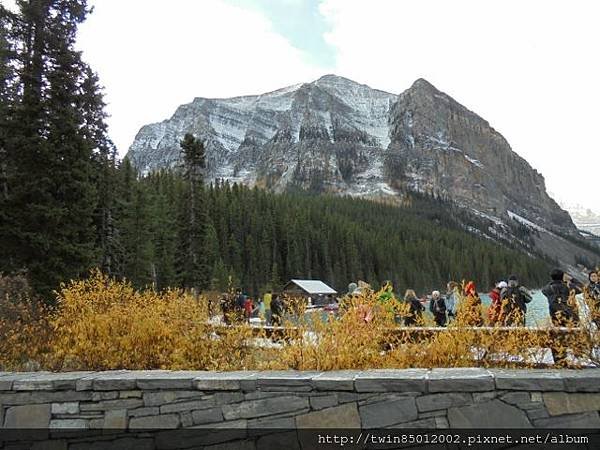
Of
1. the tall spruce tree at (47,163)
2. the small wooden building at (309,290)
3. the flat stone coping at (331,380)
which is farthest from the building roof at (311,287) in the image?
the flat stone coping at (331,380)

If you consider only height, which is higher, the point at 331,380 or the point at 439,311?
the point at 439,311

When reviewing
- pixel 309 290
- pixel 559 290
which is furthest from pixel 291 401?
pixel 309 290

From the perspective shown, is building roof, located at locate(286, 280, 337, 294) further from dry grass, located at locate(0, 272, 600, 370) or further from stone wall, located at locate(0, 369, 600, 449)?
stone wall, located at locate(0, 369, 600, 449)

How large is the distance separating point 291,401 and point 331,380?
0.49 m

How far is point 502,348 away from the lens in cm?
583

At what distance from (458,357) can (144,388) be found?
359cm

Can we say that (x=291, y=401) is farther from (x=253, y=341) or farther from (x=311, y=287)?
(x=311, y=287)

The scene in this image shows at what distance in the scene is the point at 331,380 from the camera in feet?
16.8

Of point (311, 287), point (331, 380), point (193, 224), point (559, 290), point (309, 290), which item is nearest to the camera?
point (331, 380)

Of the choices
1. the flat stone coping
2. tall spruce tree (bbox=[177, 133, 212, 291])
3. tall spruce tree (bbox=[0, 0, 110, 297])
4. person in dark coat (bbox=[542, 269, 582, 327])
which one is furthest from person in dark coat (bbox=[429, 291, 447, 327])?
tall spruce tree (bbox=[177, 133, 212, 291])

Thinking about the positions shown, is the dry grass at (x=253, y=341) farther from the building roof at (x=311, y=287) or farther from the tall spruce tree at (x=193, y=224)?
the building roof at (x=311, y=287)

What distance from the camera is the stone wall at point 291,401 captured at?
4.80 meters

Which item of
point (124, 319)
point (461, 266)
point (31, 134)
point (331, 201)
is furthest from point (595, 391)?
point (331, 201)

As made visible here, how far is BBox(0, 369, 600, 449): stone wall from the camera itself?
189 inches
